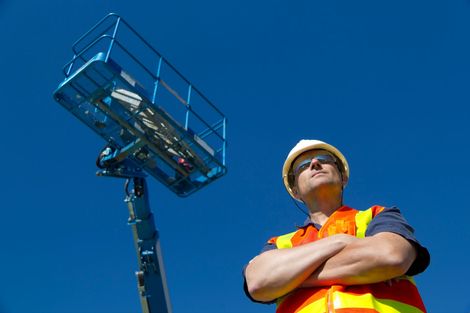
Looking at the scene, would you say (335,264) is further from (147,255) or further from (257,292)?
(147,255)

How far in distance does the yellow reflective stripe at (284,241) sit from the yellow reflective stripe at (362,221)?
1.34 ft

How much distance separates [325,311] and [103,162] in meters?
6.64

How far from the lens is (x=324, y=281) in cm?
221

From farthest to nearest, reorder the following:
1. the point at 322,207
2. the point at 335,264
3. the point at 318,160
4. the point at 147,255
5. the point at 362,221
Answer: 1. the point at 147,255
2. the point at 318,160
3. the point at 322,207
4. the point at 362,221
5. the point at 335,264

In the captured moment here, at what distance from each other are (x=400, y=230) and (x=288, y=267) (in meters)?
0.59

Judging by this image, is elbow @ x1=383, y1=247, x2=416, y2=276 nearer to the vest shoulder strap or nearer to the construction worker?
the construction worker

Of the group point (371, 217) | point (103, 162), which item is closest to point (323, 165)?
point (371, 217)

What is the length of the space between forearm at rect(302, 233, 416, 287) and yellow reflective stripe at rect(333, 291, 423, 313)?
7 cm

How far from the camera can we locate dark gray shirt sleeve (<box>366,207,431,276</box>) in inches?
89.3

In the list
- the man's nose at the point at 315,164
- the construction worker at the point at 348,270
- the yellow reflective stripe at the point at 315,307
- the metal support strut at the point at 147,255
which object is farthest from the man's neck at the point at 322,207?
the metal support strut at the point at 147,255

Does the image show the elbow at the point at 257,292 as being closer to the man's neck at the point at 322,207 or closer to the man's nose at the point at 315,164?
the man's neck at the point at 322,207

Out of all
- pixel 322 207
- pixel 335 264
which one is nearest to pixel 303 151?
pixel 322 207

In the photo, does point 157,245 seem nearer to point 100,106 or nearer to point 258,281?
point 100,106

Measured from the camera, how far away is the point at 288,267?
224 cm
